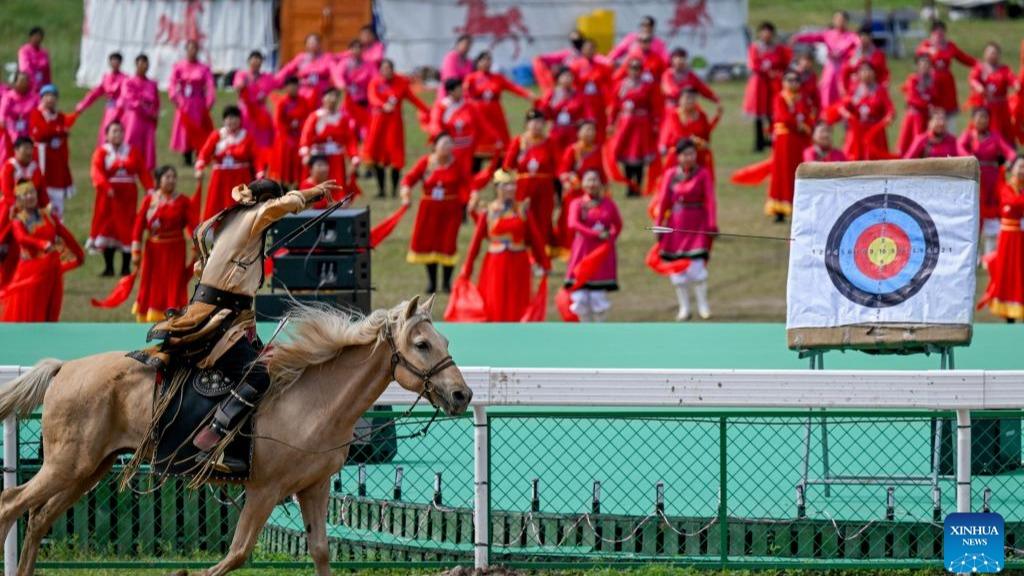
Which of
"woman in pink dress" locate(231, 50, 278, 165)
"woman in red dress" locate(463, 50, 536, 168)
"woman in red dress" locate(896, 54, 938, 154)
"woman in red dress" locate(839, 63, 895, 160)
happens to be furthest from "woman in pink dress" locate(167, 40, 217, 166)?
"woman in red dress" locate(896, 54, 938, 154)

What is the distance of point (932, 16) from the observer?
106ft

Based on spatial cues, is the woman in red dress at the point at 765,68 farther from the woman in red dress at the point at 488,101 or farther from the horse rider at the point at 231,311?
the horse rider at the point at 231,311

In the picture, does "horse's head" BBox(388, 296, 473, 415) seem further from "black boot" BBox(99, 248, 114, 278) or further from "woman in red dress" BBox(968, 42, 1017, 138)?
"woman in red dress" BBox(968, 42, 1017, 138)

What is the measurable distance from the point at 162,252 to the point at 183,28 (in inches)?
560

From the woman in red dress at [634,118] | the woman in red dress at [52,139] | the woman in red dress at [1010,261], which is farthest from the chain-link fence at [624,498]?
the woman in red dress at [634,118]

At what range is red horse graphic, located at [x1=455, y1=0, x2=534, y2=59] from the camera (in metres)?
29.3

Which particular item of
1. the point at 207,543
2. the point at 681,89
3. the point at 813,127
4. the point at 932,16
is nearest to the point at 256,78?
the point at 681,89

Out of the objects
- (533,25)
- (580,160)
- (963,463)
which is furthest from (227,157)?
(533,25)

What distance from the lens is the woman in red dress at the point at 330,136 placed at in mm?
19094

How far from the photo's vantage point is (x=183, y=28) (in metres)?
28.9

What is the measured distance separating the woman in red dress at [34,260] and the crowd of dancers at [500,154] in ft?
0.05

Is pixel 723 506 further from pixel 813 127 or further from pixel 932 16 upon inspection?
pixel 932 16

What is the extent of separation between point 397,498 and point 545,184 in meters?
9.03

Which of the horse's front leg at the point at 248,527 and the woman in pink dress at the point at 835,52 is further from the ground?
the woman in pink dress at the point at 835,52
